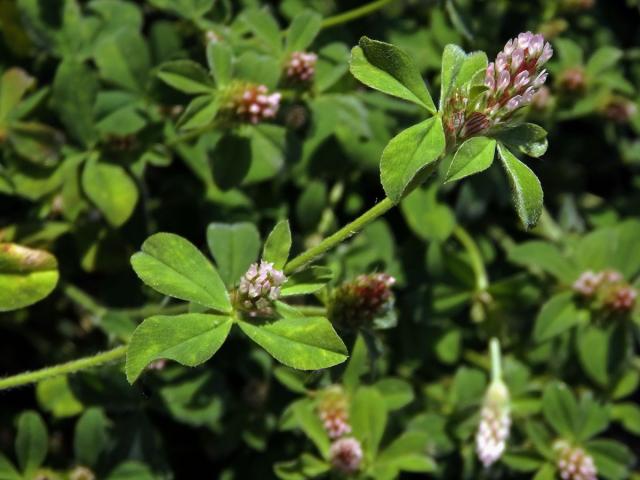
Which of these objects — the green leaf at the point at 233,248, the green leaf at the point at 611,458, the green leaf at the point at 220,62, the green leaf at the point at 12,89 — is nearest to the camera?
the green leaf at the point at 233,248

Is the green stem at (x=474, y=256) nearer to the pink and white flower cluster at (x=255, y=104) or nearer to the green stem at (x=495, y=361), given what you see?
the green stem at (x=495, y=361)

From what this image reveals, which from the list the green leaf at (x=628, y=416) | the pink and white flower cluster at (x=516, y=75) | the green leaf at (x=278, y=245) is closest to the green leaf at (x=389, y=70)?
the pink and white flower cluster at (x=516, y=75)

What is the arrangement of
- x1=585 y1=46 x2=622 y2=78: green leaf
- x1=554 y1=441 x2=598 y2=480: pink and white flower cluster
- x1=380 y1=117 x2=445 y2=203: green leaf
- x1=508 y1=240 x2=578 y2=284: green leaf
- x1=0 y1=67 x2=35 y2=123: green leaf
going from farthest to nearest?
x1=585 y1=46 x2=622 y2=78: green leaf
x1=508 y1=240 x2=578 y2=284: green leaf
x1=554 y1=441 x2=598 y2=480: pink and white flower cluster
x1=0 y1=67 x2=35 y2=123: green leaf
x1=380 y1=117 x2=445 y2=203: green leaf

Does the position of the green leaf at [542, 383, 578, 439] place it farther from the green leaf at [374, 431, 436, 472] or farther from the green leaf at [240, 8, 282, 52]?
the green leaf at [240, 8, 282, 52]

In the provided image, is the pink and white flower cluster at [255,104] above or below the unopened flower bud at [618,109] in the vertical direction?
above

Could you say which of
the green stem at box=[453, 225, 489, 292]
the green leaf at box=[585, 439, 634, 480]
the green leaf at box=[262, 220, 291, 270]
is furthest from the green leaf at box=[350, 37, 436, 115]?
the green leaf at box=[585, 439, 634, 480]

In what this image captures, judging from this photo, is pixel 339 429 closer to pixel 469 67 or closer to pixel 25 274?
pixel 25 274

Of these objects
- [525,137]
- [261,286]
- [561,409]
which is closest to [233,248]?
[261,286]

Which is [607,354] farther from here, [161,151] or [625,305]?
[161,151]
